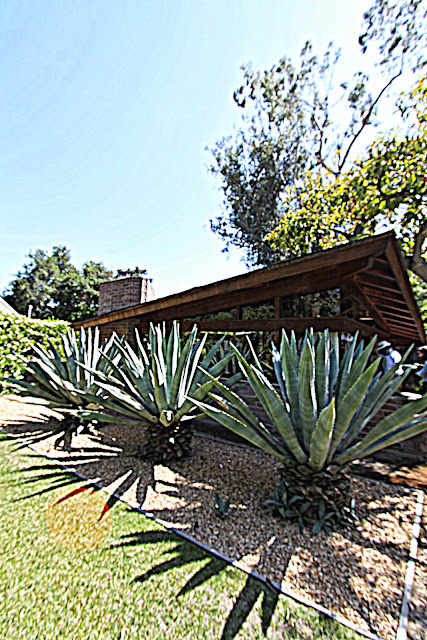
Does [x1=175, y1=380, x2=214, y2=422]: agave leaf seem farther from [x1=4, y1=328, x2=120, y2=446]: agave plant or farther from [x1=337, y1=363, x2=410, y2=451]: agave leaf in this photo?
[x1=4, y1=328, x2=120, y2=446]: agave plant

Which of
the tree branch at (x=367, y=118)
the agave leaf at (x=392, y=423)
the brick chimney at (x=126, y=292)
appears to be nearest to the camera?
the agave leaf at (x=392, y=423)

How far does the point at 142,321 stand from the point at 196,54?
801 cm

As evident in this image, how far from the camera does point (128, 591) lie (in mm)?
1794

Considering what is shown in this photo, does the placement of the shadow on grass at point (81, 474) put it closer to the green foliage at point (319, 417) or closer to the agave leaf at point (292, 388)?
the green foliage at point (319, 417)

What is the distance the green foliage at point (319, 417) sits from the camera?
7.42 feet

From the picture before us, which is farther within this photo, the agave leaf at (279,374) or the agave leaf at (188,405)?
the agave leaf at (188,405)

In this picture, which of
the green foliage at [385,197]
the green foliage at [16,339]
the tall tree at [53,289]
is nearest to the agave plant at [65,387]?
the green foliage at [16,339]

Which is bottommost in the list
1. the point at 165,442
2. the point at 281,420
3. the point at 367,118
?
the point at 165,442

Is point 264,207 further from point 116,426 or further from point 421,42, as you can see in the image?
point 116,426

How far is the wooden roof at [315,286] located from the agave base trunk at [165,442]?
255 centimetres

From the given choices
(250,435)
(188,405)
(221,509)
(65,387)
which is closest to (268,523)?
(221,509)

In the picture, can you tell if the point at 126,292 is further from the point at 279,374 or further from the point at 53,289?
the point at 53,289

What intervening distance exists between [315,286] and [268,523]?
4.20 metres

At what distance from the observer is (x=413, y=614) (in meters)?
1.70
